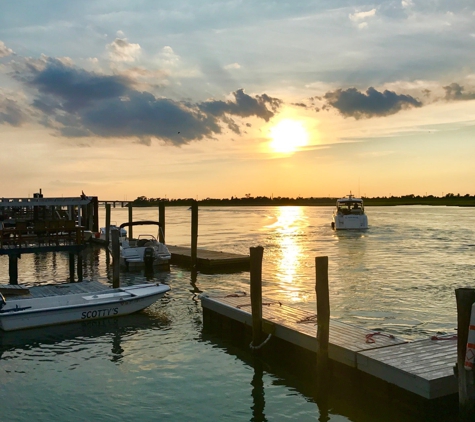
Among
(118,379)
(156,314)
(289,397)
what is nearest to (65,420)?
(118,379)

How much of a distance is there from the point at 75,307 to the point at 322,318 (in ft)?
28.5

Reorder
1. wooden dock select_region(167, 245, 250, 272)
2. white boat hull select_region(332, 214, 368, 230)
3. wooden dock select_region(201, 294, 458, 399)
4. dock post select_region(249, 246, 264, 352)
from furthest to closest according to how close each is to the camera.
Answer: white boat hull select_region(332, 214, 368, 230) < wooden dock select_region(167, 245, 250, 272) < dock post select_region(249, 246, 264, 352) < wooden dock select_region(201, 294, 458, 399)

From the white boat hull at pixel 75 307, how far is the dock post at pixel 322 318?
327 inches

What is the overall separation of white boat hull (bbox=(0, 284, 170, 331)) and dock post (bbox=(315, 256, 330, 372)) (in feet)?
27.2

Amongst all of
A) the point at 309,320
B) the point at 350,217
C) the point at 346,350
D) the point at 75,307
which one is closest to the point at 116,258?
the point at 75,307

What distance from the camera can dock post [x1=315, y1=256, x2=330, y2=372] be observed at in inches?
410

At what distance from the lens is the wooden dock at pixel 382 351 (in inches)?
338

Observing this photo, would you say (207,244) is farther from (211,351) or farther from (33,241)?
(211,351)

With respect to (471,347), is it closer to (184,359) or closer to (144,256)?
(184,359)

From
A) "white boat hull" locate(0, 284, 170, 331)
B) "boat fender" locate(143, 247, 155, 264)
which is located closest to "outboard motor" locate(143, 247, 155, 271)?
"boat fender" locate(143, 247, 155, 264)

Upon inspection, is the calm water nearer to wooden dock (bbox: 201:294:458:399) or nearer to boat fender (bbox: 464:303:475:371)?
wooden dock (bbox: 201:294:458:399)

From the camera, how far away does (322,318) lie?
10.5 meters

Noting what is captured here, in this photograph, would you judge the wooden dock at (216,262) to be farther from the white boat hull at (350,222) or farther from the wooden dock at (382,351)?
the white boat hull at (350,222)

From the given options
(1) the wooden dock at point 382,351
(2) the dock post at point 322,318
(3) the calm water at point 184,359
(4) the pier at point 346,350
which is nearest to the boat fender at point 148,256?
(3) the calm water at point 184,359
